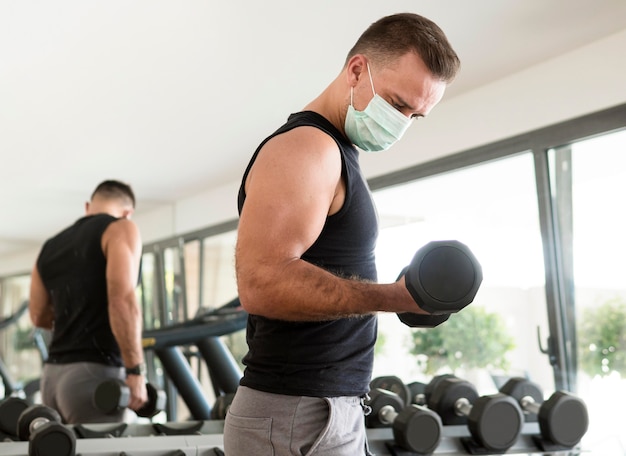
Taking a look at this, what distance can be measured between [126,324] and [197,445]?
792 mm

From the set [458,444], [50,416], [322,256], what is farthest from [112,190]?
[322,256]

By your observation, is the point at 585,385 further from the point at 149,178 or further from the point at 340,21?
the point at 149,178

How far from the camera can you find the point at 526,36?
3680 millimetres

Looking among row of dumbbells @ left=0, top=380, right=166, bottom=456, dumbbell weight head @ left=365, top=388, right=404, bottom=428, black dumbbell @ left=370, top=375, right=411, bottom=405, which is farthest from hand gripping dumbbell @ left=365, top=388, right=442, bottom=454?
row of dumbbells @ left=0, top=380, right=166, bottom=456

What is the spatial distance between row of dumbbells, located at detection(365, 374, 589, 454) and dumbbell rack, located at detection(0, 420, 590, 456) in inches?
1.3

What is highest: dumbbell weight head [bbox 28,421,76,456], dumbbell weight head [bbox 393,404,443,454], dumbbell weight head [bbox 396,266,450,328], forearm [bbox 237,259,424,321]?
forearm [bbox 237,259,424,321]

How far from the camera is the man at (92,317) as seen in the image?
2.94 m

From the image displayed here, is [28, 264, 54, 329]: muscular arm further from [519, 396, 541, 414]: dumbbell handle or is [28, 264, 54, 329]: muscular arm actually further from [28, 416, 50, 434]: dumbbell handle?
[519, 396, 541, 414]: dumbbell handle

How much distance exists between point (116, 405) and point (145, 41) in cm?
170

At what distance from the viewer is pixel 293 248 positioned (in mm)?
1198

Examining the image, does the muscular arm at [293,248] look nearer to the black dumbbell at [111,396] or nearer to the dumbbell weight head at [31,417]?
the dumbbell weight head at [31,417]

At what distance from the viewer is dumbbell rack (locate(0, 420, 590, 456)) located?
218 centimetres

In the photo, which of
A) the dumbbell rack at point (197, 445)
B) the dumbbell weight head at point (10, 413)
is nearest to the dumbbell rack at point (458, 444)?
the dumbbell rack at point (197, 445)

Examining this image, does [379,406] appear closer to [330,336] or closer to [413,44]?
[330,336]
